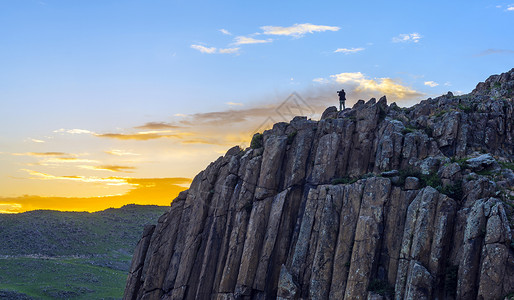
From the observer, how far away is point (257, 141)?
7212cm

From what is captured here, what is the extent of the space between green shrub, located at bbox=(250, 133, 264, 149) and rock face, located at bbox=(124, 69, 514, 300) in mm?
781

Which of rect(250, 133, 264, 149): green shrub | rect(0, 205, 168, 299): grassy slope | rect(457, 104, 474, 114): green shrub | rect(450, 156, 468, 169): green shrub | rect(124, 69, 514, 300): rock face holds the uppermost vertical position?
rect(457, 104, 474, 114): green shrub

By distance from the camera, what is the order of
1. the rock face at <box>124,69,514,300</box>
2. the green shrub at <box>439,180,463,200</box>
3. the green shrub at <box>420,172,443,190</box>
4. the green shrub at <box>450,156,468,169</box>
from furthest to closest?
the green shrub at <box>450,156,468,169</box>
the green shrub at <box>420,172,443,190</box>
the green shrub at <box>439,180,463,200</box>
the rock face at <box>124,69,514,300</box>

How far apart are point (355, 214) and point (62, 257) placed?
11969 cm

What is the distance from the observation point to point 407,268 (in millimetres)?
49094

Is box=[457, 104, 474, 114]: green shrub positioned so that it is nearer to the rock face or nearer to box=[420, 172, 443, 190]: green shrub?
the rock face

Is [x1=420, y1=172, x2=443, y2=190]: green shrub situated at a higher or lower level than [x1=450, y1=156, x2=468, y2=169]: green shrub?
lower

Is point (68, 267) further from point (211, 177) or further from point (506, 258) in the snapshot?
point (506, 258)

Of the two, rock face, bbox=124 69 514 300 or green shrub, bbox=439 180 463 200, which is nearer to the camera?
rock face, bbox=124 69 514 300

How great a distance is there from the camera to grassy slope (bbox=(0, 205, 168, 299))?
118875 mm

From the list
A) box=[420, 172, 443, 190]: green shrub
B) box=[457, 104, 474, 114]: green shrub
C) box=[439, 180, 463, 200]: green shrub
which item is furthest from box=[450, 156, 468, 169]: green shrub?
box=[457, 104, 474, 114]: green shrub

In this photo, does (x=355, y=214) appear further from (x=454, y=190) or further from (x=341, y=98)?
(x=341, y=98)

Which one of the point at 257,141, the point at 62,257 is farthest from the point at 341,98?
the point at 62,257

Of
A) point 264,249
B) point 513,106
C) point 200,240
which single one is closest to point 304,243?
point 264,249
